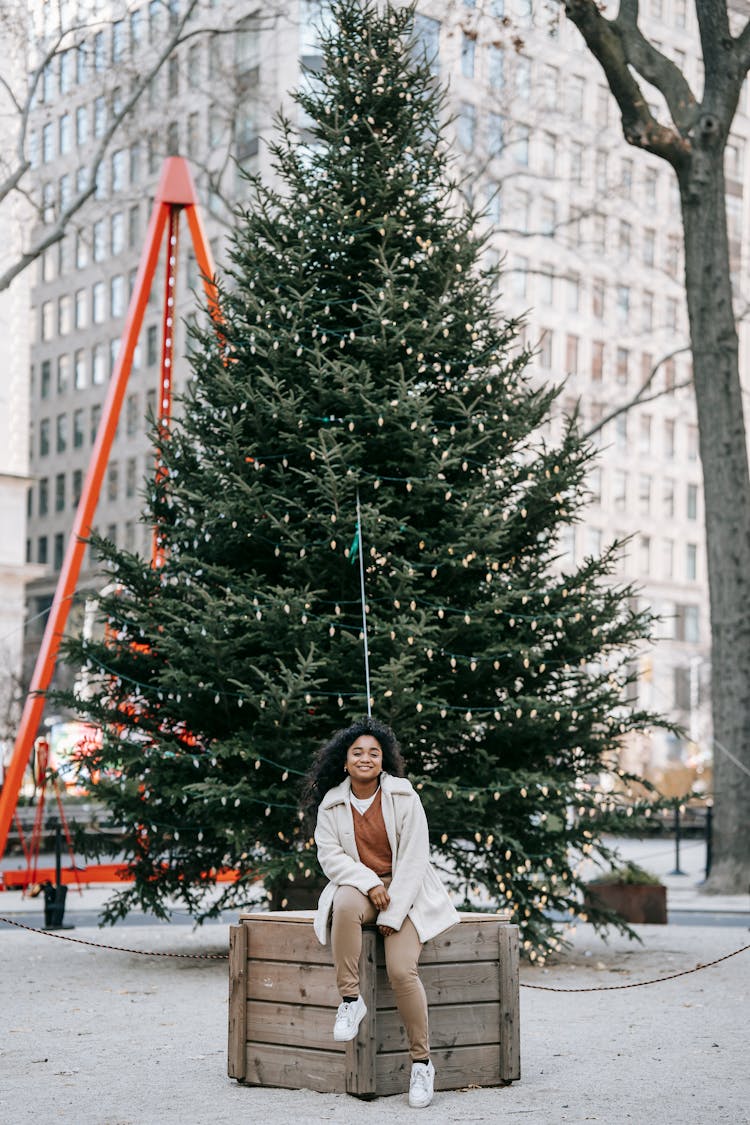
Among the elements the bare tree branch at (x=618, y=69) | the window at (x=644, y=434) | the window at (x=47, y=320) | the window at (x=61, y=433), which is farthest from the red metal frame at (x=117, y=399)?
the window at (x=47, y=320)

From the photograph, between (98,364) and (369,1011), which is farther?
(98,364)

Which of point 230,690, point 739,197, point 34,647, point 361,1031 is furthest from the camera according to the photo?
point 739,197

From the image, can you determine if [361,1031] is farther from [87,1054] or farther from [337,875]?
[87,1054]

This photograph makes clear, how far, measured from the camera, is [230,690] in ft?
41.5


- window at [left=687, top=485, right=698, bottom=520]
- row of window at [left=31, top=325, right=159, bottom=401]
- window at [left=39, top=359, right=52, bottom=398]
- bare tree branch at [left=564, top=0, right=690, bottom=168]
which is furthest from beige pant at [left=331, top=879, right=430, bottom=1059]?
window at [left=687, top=485, right=698, bottom=520]

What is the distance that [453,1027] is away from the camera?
8.14m

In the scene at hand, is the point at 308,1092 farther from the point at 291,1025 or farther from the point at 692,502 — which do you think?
the point at 692,502

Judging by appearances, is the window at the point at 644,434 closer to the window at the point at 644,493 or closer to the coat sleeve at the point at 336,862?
the window at the point at 644,493

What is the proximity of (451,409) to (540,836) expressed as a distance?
3.40 metres

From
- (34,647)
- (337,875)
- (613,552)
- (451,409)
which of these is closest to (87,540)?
(451,409)

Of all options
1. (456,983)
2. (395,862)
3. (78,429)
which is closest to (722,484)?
(456,983)

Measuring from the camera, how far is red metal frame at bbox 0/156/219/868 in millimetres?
17188

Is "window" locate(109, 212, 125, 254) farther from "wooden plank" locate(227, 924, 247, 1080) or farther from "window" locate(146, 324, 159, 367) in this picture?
"wooden plank" locate(227, 924, 247, 1080)

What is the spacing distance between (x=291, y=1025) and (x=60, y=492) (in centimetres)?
7670
